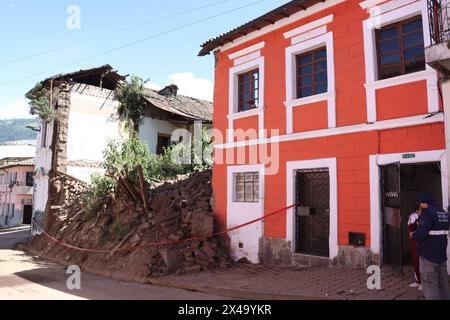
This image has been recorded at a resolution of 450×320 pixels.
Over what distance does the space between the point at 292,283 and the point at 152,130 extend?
14867 mm

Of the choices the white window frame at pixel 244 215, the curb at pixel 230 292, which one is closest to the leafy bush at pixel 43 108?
the white window frame at pixel 244 215

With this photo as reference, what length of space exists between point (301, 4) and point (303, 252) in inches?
247

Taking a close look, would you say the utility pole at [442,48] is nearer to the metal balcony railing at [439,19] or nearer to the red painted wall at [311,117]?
the metal balcony railing at [439,19]

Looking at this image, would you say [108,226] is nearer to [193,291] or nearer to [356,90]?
[193,291]

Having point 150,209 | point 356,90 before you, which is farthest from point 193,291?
point 356,90

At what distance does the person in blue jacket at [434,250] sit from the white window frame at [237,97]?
562 cm

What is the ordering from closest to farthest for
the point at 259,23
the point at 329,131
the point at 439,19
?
the point at 439,19, the point at 329,131, the point at 259,23

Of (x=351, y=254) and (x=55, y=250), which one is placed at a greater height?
(x=351, y=254)

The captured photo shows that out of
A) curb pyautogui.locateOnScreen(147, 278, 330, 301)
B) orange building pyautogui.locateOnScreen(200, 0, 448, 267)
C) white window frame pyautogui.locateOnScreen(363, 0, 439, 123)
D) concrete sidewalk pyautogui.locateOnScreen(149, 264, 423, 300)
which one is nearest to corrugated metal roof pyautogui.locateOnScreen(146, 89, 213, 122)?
orange building pyautogui.locateOnScreen(200, 0, 448, 267)

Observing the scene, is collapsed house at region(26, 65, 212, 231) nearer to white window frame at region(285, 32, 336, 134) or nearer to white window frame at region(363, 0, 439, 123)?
white window frame at region(285, 32, 336, 134)

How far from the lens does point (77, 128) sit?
18.5 metres

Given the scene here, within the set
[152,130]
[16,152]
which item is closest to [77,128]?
[152,130]

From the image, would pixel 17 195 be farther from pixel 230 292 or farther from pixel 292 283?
pixel 292 283
